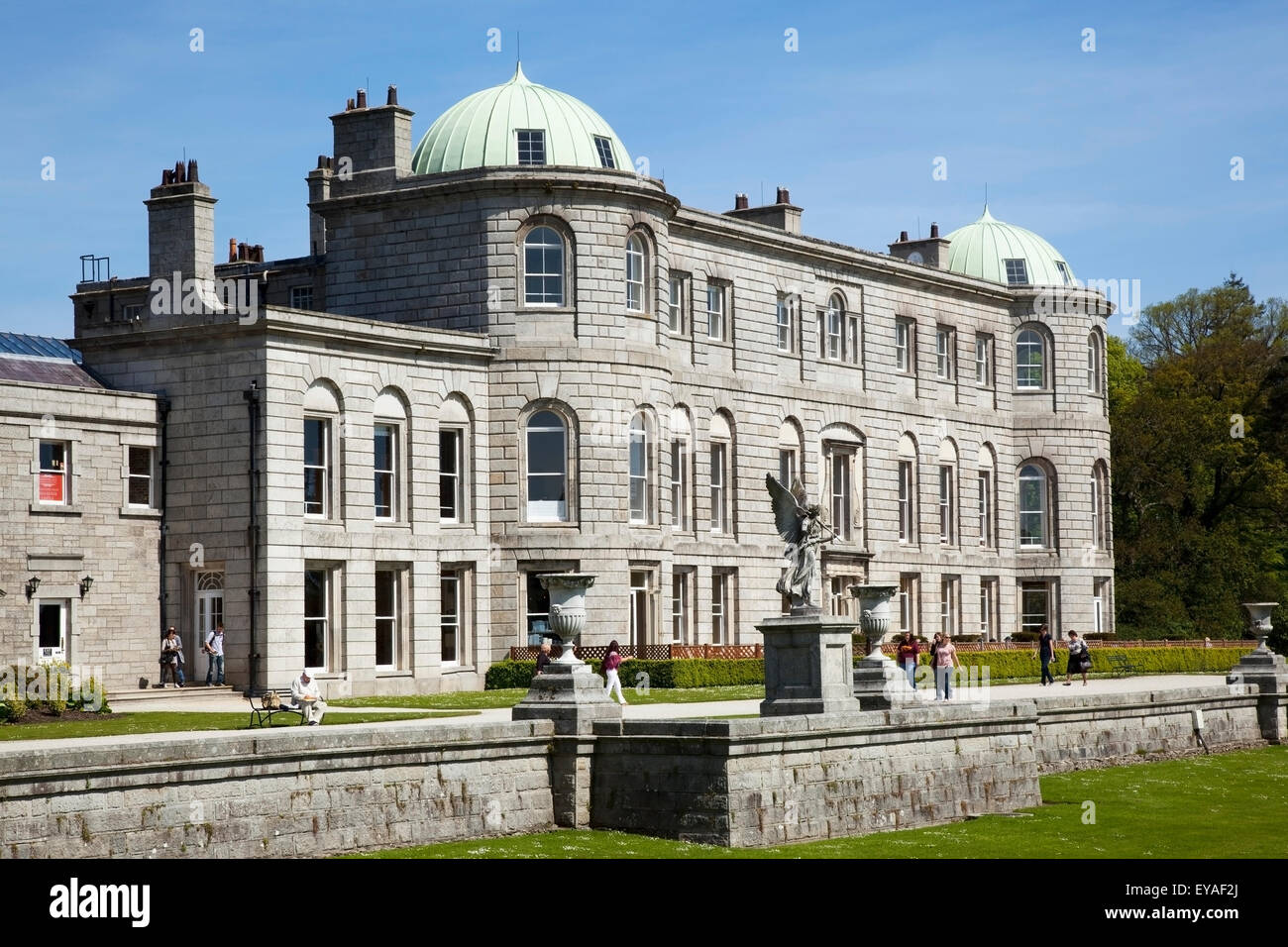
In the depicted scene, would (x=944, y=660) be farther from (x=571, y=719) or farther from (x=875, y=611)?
(x=571, y=719)

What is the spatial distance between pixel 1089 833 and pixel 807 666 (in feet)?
13.6

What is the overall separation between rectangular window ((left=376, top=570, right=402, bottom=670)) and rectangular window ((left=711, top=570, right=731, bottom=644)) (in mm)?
11328

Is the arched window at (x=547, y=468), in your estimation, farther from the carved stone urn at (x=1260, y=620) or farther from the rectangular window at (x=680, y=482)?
the carved stone urn at (x=1260, y=620)

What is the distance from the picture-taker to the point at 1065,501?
66.6 m

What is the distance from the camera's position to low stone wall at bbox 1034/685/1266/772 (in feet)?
108

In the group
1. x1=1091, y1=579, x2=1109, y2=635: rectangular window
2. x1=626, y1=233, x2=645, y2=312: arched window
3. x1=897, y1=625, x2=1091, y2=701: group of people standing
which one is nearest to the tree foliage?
x1=1091, y1=579, x2=1109, y2=635: rectangular window

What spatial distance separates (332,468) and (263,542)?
2.66 m

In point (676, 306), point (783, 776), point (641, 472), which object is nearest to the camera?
point (783, 776)

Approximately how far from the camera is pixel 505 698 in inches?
1544

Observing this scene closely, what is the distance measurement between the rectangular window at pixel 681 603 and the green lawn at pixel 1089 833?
18408mm

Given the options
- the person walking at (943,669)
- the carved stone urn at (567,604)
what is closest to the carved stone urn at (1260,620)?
the person walking at (943,669)

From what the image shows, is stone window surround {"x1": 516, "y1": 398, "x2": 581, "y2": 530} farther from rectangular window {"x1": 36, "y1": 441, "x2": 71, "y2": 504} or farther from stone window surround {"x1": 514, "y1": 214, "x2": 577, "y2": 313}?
rectangular window {"x1": 36, "y1": 441, "x2": 71, "y2": 504}

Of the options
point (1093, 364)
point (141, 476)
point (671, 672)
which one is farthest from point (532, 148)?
point (1093, 364)
